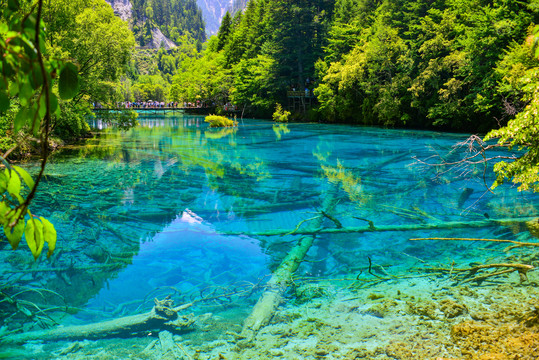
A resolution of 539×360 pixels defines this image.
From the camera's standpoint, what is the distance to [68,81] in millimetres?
1065

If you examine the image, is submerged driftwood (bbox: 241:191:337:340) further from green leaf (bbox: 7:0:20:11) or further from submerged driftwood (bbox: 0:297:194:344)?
green leaf (bbox: 7:0:20:11)

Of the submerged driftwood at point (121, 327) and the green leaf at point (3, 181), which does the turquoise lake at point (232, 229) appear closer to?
the submerged driftwood at point (121, 327)

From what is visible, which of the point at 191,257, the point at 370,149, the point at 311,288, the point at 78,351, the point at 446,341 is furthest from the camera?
the point at 370,149

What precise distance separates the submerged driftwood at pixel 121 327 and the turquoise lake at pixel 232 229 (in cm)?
23

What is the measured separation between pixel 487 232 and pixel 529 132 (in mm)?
2800

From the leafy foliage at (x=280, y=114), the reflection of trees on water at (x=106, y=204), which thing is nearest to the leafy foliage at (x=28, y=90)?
the reflection of trees on water at (x=106, y=204)

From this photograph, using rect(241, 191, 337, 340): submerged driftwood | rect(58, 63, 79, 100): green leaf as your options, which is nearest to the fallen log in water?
rect(241, 191, 337, 340): submerged driftwood

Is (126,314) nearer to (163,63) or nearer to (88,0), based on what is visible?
(88,0)

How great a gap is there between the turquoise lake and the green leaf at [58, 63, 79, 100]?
148 inches

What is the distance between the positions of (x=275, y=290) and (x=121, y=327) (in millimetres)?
1903

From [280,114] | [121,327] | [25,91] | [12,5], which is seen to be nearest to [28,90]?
[25,91]

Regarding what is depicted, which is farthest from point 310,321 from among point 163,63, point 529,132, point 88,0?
point 163,63

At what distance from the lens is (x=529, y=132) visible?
4.82 m

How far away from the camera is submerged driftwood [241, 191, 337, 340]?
4289 mm
